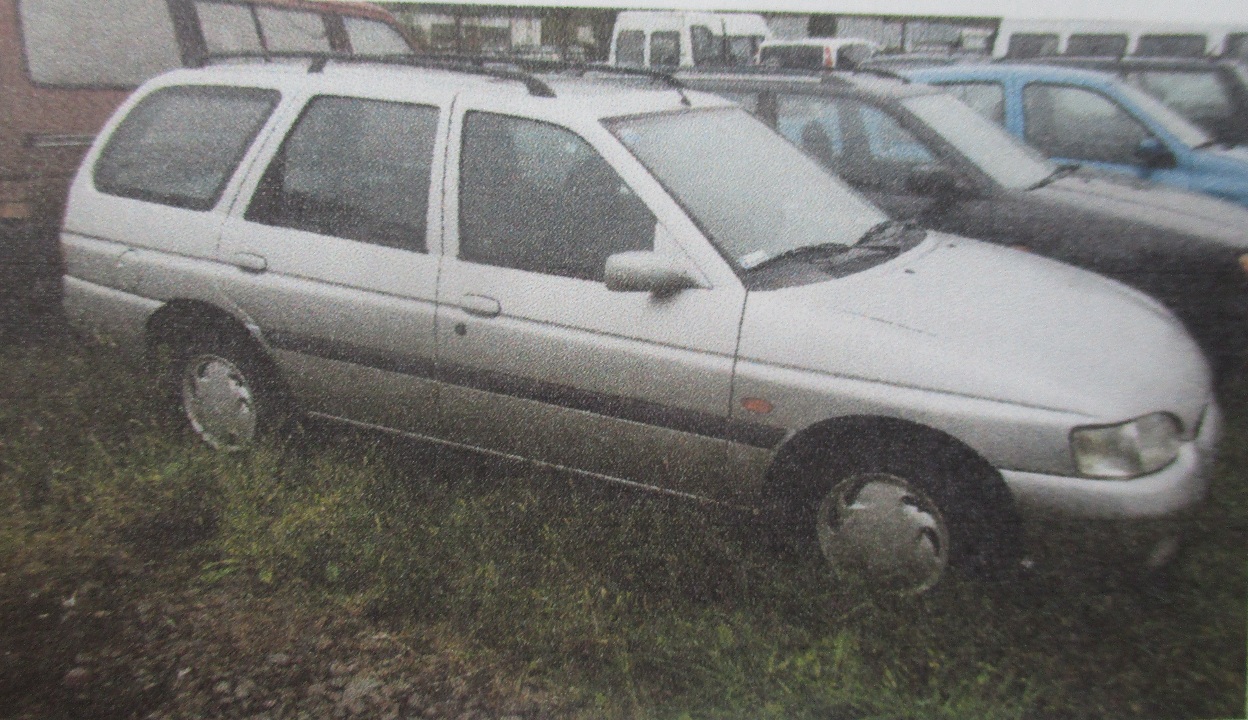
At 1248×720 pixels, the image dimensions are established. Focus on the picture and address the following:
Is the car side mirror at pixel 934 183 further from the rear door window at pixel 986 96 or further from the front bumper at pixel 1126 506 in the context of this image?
the front bumper at pixel 1126 506

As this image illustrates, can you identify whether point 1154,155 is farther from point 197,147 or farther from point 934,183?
point 197,147

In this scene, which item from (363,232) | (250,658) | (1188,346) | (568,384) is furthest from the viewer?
(363,232)

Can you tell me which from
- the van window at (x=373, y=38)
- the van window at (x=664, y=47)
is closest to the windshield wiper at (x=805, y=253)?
the van window at (x=664, y=47)

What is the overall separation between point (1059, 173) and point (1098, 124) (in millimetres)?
120

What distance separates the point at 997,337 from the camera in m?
1.75

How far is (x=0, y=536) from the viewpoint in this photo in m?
1.84

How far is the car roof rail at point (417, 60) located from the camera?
196 cm

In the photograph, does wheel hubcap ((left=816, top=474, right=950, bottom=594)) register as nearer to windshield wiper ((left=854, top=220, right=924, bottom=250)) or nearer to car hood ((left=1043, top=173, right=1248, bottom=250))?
windshield wiper ((left=854, top=220, right=924, bottom=250))

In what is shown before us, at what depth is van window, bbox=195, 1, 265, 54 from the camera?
6.20 ft

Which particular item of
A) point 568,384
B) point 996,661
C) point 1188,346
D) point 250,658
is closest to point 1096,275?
point 1188,346

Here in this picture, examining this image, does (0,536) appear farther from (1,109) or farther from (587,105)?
(587,105)

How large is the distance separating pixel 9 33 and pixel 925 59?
1.60m

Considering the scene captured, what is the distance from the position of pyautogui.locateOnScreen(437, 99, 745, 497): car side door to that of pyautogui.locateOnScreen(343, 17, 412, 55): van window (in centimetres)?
23

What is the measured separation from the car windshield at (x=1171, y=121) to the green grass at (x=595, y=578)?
445mm
